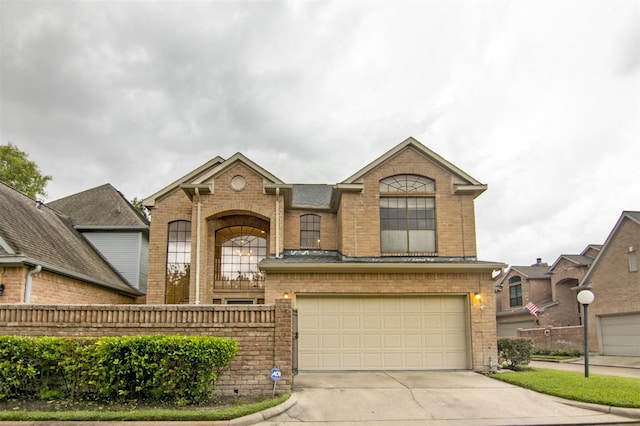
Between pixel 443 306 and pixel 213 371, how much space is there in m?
8.21

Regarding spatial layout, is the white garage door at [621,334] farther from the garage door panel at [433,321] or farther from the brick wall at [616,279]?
the garage door panel at [433,321]

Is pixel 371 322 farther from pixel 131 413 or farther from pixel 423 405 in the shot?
pixel 131 413

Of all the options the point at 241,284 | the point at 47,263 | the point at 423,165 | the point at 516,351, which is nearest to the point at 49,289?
the point at 47,263

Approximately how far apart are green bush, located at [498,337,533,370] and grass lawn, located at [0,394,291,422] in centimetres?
924

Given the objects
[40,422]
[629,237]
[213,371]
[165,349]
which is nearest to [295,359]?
[213,371]

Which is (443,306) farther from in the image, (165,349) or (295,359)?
(165,349)

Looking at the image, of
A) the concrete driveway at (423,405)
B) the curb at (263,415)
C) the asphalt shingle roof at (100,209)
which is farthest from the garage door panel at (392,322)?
the asphalt shingle roof at (100,209)

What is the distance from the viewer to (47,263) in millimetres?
13828

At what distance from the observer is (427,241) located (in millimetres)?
16703

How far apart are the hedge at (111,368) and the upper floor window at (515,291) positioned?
102ft

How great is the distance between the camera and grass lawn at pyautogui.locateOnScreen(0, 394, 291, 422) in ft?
26.7

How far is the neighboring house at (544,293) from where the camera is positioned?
31.0 m

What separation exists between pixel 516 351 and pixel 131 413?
1155cm

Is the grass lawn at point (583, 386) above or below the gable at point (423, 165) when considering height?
below
